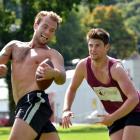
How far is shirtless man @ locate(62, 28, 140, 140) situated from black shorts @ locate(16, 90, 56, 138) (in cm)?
28

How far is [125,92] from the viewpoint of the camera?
849 centimetres

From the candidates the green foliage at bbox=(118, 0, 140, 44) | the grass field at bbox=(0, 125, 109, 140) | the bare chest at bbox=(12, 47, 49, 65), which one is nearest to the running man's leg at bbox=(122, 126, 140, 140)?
the bare chest at bbox=(12, 47, 49, 65)

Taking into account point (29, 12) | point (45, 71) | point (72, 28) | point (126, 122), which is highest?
point (45, 71)

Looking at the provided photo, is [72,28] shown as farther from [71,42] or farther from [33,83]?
[33,83]

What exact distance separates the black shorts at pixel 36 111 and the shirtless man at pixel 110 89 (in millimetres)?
284

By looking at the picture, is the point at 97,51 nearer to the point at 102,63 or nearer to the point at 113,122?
the point at 102,63

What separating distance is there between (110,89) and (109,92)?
0.04m

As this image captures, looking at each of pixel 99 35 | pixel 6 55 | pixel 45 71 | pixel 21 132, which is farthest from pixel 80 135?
pixel 45 71

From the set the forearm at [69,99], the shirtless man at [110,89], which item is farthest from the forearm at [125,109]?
the forearm at [69,99]

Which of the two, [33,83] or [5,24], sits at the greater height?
[33,83]

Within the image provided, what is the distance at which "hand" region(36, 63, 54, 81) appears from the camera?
26.8 feet

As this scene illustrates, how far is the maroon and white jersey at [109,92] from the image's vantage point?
28.4 feet

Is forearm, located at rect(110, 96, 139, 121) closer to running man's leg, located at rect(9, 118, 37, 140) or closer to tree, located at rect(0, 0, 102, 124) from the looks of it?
running man's leg, located at rect(9, 118, 37, 140)

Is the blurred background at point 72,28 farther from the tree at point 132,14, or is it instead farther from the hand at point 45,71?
the hand at point 45,71
